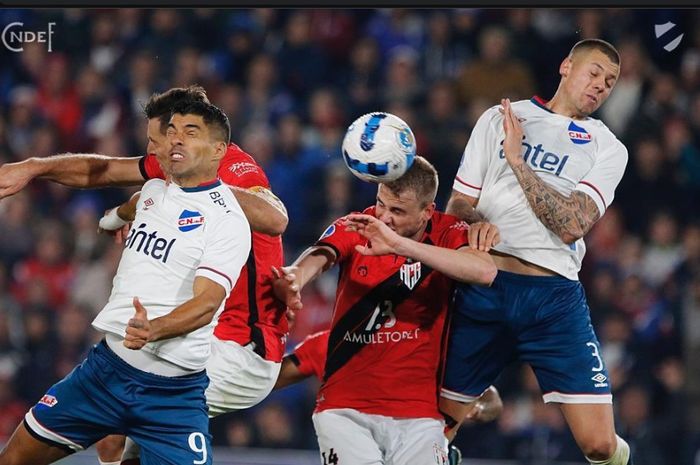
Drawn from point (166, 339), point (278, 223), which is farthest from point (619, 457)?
point (166, 339)

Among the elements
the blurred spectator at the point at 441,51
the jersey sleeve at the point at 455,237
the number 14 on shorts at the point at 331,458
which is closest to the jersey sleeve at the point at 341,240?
the jersey sleeve at the point at 455,237

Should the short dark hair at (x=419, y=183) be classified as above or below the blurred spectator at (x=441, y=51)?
below

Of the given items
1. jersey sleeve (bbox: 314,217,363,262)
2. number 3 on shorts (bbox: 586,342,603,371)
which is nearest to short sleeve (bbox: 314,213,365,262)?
jersey sleeve (bbox: 314,217,363,262)

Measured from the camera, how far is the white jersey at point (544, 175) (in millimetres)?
5312

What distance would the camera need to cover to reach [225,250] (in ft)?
14.6

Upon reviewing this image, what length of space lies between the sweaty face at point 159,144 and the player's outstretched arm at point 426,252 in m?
0.78

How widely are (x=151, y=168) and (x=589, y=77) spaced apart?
2.01 m

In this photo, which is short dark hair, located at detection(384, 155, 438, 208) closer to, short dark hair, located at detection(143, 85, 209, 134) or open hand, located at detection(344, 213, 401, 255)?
open hand, located at detection(344, 213, 401, 255)

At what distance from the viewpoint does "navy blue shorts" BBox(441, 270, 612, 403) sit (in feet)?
17.4

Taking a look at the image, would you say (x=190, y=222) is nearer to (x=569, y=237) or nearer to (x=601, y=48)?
(x=569, y=237)

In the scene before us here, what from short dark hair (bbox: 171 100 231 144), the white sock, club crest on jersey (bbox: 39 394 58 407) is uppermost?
short dark hair (bbox: 171 100 231 144)

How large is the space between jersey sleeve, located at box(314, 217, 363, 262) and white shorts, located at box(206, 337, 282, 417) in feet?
2.07

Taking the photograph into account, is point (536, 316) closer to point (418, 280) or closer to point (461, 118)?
point (418, 280)

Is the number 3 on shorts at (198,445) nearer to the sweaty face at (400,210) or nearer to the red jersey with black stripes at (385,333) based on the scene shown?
the red jersey with black stripes at (385,333)
